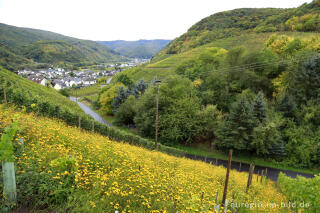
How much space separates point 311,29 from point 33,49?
710 ft

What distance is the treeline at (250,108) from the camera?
23.2 metres

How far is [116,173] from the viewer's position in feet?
18.3

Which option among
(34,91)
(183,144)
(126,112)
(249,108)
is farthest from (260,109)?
(34,91)

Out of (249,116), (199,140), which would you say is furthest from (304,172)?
(199,140)

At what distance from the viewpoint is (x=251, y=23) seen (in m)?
93.8

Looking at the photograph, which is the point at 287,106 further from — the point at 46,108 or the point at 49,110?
the point at 46,108

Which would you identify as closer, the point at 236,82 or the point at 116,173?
the point at 116,173

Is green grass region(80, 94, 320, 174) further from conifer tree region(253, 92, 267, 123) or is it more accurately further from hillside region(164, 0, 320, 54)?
hillside region(164, 0, 320, 54)

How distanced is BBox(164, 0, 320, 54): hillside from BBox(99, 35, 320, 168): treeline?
31.3 m

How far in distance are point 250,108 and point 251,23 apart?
9063 cm

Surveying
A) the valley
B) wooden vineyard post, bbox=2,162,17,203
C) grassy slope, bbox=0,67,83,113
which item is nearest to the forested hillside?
the valley

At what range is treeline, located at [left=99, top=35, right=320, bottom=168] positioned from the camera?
76.1 feet

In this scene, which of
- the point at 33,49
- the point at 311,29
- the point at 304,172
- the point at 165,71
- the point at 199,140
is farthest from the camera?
the point at 33,49

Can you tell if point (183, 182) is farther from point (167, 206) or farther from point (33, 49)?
point (33, 49)
